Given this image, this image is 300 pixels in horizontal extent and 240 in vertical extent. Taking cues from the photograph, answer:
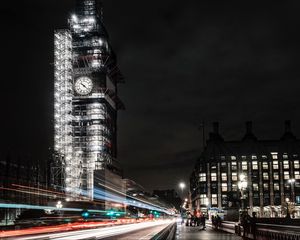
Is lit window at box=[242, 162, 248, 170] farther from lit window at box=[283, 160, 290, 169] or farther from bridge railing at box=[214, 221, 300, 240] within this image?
bridge railing at box=[214, 221, 300, 240]

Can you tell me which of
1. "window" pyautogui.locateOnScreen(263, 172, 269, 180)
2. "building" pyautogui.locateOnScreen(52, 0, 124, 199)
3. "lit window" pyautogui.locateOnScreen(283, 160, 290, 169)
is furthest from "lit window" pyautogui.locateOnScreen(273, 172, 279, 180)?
"building" pyautogui.locateOnScreen(52, 0, 124, 199)

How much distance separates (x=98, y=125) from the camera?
17612 cm

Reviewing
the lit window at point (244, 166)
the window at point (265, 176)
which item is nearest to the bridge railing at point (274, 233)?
the lit window at point (244, 166)

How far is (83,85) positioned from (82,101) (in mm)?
5996

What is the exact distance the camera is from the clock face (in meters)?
183

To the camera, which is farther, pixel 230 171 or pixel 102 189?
pixel 230 171

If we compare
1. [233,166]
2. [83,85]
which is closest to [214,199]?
[233,166]

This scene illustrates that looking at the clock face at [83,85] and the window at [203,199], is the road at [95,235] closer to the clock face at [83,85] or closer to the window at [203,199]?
the clock face at [83,85]

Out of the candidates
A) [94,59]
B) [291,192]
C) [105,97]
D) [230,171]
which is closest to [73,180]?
[105,97]

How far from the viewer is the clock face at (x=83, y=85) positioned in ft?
602

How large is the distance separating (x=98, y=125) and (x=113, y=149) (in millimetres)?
25176

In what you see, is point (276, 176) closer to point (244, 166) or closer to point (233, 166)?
point (244, 166)

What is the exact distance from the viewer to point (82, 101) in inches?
7210

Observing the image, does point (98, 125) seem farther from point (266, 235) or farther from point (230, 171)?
point (266, 235)
